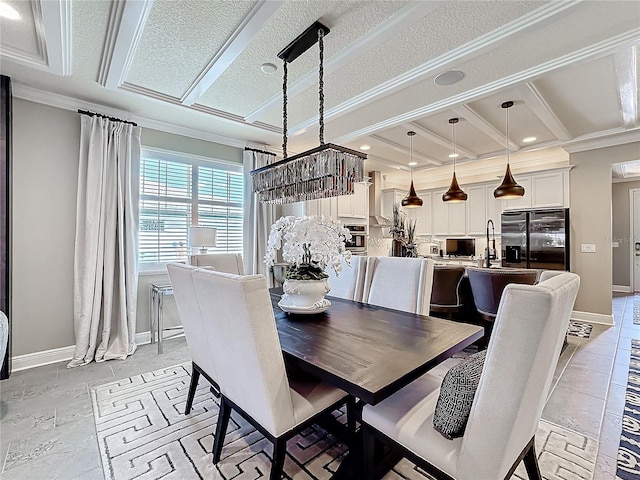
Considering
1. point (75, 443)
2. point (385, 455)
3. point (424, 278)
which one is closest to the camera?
point (385, 455)

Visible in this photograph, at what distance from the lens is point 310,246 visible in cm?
197

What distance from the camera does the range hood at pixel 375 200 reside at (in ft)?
20.9

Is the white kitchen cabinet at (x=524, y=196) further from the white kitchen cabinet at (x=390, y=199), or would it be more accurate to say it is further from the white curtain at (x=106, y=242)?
the white curtain at (x=106, y=242)

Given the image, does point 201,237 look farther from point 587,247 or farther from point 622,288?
point 622,288

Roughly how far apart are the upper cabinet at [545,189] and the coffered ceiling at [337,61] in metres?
0.95

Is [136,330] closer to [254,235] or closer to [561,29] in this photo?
[254,235]

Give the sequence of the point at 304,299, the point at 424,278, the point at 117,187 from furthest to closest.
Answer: the point at 117,187 → the point at 424,278 → the point at 304,299

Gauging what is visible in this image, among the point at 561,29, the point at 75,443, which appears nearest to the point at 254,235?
the point at 75,443

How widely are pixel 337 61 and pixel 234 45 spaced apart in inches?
32.0

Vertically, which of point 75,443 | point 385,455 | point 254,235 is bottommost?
point 75,443

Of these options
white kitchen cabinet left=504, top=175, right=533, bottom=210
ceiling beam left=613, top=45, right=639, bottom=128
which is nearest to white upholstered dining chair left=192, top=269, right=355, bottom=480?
ceiling beam left=613, top=45, right=639, bottom=128

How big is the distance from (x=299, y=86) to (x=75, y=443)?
10.4 ft

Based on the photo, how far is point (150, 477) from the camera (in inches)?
61.5

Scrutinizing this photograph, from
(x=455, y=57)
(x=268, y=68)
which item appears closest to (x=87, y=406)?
(x=268, y=68)
